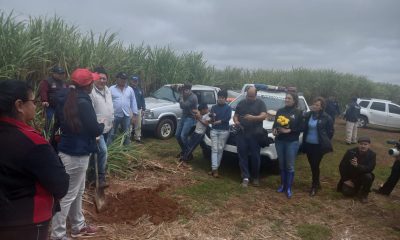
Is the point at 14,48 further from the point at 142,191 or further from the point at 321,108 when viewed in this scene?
the point at 321,108

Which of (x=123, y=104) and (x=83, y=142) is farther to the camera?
(x=123, y=104)

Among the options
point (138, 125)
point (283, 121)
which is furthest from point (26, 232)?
point (138, 125)

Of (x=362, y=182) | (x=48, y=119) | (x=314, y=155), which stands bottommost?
(x=362, y=182)

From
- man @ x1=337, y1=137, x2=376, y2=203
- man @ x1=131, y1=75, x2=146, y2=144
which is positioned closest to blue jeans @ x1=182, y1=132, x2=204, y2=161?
man @ x1=131, y1=75, x2=146, y2=144

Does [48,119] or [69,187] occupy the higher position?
[48,119]

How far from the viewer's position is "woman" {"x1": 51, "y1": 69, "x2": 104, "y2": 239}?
3275 mm

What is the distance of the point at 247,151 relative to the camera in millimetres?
6289

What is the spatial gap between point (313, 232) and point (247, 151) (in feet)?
6.87

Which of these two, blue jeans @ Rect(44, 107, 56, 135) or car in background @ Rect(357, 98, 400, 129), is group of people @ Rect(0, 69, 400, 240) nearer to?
blue jeans @ Rect(44, 107, 56, 135)

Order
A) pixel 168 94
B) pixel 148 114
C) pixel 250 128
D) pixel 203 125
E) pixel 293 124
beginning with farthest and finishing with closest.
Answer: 1. pixel 168 94
2. pixel 148 114
3. pixel 203 125
4. pixel 250 128
5. pixel 293 124

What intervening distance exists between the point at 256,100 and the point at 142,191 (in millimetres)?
2578

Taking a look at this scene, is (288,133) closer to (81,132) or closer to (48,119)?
(81,132)

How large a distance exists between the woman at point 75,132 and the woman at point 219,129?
11.0 feet

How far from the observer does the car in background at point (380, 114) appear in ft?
57.6
